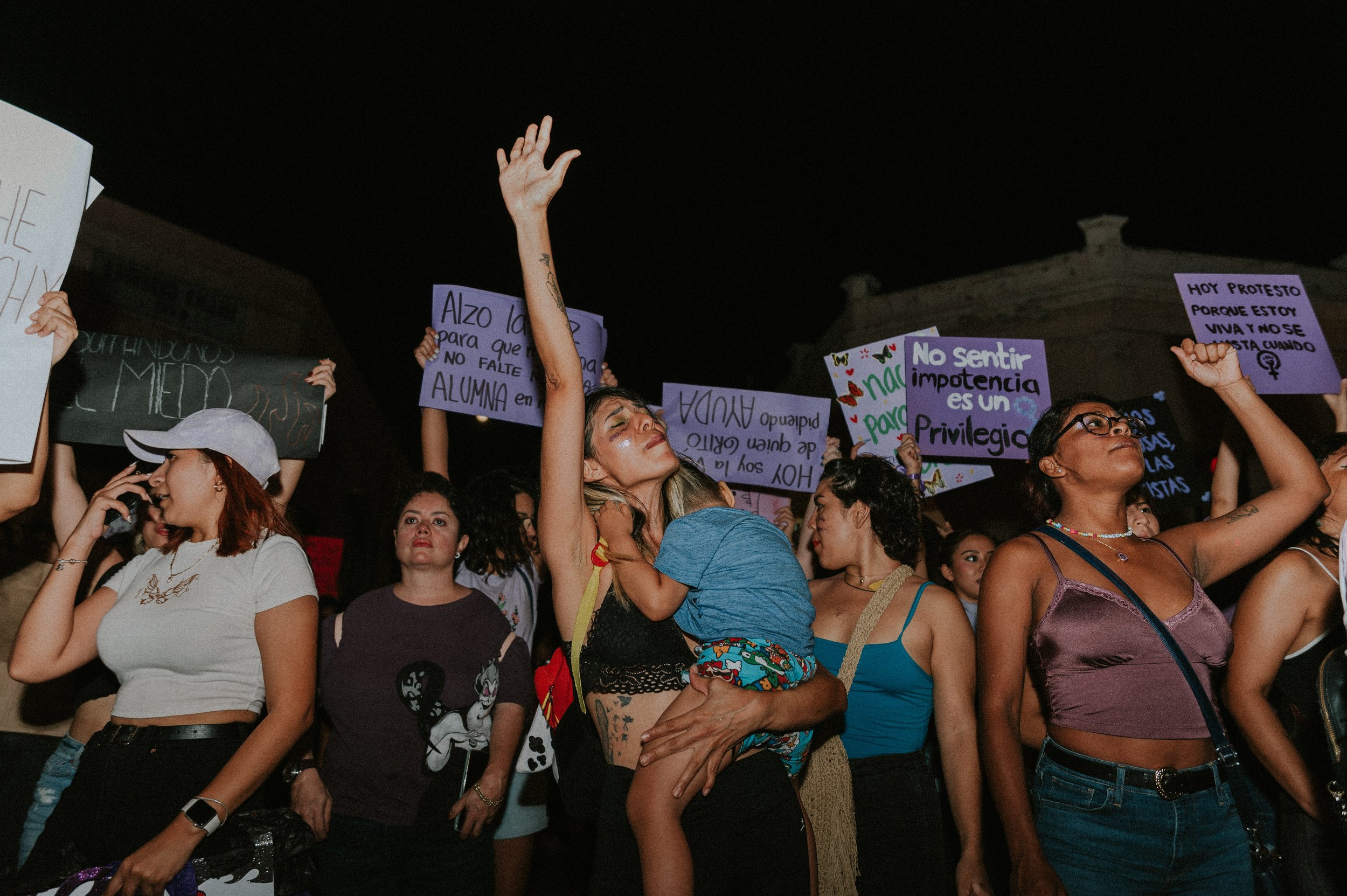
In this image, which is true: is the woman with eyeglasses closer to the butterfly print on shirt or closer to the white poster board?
the butterfly print on shirt

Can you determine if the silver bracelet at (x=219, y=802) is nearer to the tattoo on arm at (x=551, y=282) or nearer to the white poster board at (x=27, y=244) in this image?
the white poster board at (x=27, y=244)

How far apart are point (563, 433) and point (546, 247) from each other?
55 centimetres

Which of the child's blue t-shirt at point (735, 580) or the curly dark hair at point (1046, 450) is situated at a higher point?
the curly dark hair at point (1046, 450)

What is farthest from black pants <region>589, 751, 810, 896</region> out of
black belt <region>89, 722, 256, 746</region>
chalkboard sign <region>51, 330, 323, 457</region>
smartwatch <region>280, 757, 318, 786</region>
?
chalkboard sign <region>51, 330, 323, 457</region>

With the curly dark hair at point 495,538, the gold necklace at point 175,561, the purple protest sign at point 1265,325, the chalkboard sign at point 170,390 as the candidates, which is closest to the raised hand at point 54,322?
the gold necklace at point 175,561

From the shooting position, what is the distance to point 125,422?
3.67 m

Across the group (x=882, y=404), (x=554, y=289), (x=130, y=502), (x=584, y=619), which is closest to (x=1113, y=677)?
(x=584, y=619)

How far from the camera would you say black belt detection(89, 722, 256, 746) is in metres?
2.39

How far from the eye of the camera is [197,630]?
2.47 m

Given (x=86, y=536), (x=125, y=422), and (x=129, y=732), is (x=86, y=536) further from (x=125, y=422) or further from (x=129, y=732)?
(x=125, y=422)

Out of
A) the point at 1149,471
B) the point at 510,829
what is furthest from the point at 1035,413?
the point at 510,829

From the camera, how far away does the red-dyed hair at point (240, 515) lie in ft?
8.71

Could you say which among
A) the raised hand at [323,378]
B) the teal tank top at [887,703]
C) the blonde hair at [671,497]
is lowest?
the teal tank top at [887,703]

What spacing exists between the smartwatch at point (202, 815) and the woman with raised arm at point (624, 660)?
105cm
